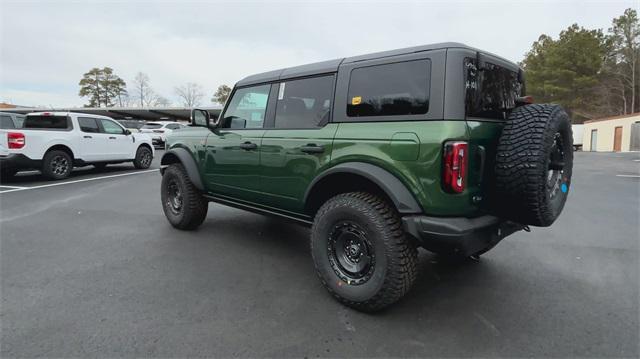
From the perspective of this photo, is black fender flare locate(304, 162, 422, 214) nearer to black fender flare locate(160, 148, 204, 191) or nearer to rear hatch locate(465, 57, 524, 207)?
rear hatch locate(465, 57, 524, 207)

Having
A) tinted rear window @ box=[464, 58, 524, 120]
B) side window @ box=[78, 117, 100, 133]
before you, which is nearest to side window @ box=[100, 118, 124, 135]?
side window @ box=[78, 117, 100, 133]

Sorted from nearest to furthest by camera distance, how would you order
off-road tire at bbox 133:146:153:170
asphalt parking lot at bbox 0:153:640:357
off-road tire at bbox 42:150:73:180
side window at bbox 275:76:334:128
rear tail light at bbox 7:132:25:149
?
asphalt parking lot at bbox 0:153:640:357 < side window at bbox 275:76:334:128 < rear tail light at bbox 7:132:25:149 < off-road tire at bbox 42:150:73:180 < off-road tire at bbox 133:146:153:170

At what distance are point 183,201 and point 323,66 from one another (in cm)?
250

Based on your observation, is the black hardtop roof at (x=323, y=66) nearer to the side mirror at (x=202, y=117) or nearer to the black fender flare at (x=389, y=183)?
the side mirror at (x=202, y=117)

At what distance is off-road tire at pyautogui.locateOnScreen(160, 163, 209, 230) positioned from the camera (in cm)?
443

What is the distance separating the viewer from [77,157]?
945cm

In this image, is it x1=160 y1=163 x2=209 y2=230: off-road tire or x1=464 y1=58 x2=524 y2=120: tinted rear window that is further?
x1=160 y1=163 x2=209 y2=230: off-road tire

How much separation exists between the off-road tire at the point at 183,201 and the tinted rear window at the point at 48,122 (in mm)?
6313

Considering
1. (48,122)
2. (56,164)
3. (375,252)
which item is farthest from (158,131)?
(375,252)

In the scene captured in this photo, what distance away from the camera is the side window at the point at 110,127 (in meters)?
10.3

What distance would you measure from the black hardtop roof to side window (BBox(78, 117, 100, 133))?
7.63 meters

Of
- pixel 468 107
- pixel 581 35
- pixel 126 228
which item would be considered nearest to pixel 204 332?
pixel 468 107

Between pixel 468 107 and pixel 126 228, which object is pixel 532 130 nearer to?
pixel 468 107

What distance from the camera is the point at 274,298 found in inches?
112
